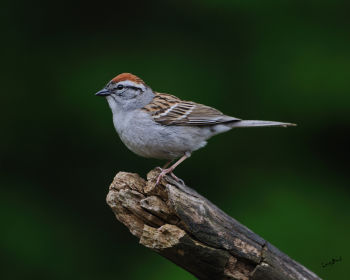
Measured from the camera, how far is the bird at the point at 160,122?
153 inches

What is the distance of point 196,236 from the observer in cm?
286

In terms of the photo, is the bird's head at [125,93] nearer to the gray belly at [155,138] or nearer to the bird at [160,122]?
the bird at [160,122]

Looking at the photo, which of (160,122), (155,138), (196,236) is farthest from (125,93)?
(196,236)

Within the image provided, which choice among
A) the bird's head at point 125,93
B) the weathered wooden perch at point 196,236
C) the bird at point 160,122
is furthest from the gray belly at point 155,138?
the weathered wooden perch at point 196,236

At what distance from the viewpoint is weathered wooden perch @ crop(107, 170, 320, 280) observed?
284 centimetres

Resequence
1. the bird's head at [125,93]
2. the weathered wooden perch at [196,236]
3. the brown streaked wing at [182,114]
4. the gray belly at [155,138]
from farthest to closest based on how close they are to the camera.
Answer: the bird's head at [125,93], the brown streaked wing at [182,114], the gray belly at [155,138], the weathered wooden perch at [196,236]

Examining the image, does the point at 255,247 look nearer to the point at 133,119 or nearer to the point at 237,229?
the point at 237,229

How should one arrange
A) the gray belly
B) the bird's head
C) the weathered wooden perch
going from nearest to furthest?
the weathered wooden perch
the gray belly
the bird's head

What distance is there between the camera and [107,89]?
13.8 ft

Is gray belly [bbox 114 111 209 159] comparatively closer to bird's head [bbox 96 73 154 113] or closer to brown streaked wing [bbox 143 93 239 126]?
brown streaked wing [bbox 143 93 239 126]

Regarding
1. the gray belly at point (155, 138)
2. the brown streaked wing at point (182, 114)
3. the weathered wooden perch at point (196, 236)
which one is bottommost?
the weathered wooden perch at point (196, 236)

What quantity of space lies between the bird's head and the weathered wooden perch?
1.18 m

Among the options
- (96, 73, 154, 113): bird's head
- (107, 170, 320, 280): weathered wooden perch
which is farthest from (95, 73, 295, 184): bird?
(107, 170, 320, 280): weathered wooden perch

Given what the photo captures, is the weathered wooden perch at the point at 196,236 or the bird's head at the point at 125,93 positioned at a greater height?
the bird's head at the point at 125,93
